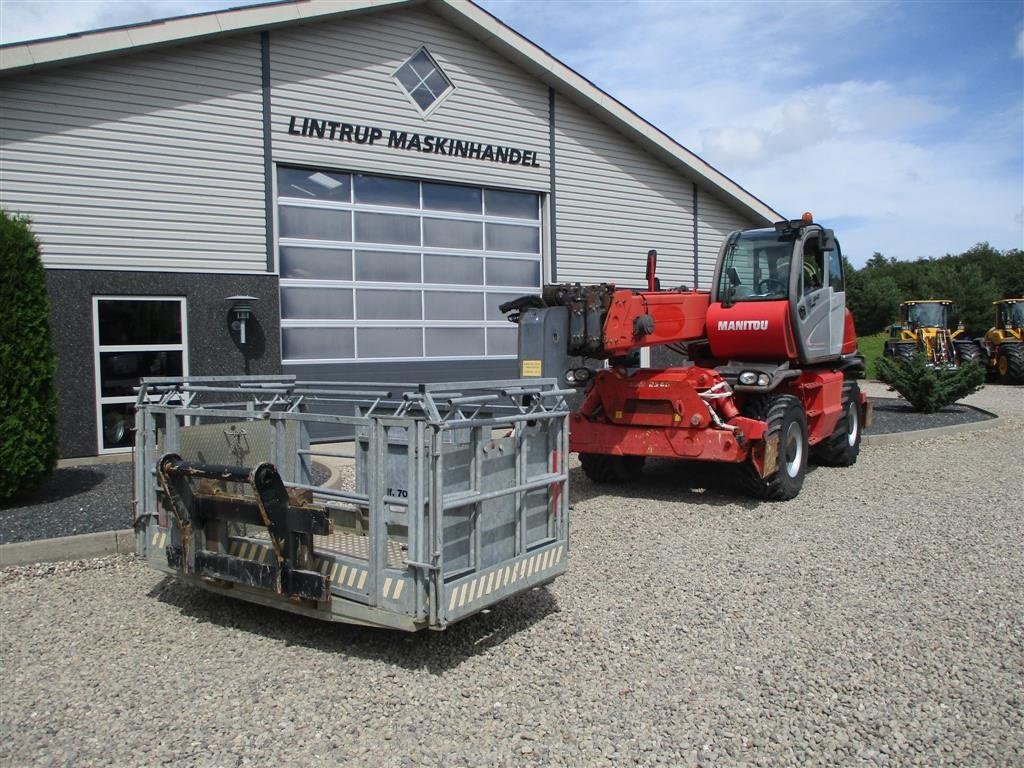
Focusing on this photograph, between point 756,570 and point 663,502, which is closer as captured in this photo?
point 756,570

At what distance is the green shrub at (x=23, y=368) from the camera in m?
7.72

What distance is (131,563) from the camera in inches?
265

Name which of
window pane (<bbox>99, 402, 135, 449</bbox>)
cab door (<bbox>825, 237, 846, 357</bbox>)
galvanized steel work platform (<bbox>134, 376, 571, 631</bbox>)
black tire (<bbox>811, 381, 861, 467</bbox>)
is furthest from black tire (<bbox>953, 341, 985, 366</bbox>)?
galvanized steel work platform (<bbox>134, 376, 571, 631</bbox>)

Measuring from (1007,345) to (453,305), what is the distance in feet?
69.2

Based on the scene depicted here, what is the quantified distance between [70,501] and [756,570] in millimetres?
6359

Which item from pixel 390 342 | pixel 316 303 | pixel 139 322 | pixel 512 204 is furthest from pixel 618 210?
pixel 139 322

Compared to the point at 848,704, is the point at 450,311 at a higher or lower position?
higher

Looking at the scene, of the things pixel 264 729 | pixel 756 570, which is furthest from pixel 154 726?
pixel 756 570

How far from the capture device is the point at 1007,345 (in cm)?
2703

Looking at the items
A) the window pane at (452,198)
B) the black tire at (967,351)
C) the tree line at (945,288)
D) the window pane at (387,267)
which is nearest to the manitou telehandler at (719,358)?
the window pane at (387,267)

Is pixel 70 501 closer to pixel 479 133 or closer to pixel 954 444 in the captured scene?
pixel 479 133

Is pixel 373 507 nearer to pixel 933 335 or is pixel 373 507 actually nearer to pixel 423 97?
pixel 423 97

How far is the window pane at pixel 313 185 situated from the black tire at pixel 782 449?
6924mm

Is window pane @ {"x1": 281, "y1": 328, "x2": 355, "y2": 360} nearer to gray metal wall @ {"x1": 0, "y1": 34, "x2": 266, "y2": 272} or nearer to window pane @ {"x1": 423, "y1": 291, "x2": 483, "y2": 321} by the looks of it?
gray metal wall @ {"x1": 0, "y1": 34, "x2": 266, "y2": 272}
